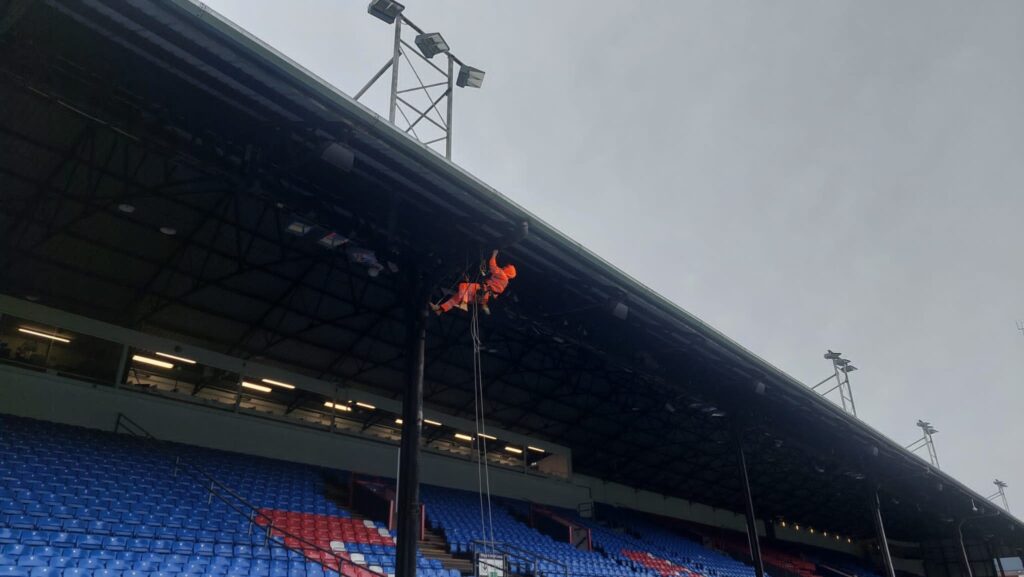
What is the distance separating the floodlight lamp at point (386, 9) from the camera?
504 inches

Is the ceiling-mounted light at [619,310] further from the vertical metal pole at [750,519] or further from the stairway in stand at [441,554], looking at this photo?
the vertical metal pole at [750,519]

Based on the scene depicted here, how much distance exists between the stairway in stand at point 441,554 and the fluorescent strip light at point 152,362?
9812 mm

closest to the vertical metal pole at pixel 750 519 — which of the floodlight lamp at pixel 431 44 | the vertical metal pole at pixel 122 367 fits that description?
the floodlight lamp at pixel 431 44

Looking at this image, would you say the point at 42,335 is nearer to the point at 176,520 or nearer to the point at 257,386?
the point at 257,386

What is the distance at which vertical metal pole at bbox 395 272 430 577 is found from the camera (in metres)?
10.3

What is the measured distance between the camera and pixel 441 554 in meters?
18.7

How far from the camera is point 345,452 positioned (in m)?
23.6

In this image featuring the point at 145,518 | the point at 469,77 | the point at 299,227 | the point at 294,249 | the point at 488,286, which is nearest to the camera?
the point at 488,286

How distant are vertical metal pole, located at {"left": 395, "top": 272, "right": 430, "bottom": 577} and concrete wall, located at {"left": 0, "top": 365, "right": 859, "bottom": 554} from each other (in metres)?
11.8

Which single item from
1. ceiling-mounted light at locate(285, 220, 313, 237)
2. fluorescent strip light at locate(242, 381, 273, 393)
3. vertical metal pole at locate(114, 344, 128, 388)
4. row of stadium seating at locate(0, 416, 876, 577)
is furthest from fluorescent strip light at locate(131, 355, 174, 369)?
ceiling-mounted light at locate(285, 220, 313, 237)

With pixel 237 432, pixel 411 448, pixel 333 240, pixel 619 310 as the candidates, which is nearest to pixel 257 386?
pixel 237 432

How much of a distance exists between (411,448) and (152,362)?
519 inches

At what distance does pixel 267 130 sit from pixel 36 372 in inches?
499

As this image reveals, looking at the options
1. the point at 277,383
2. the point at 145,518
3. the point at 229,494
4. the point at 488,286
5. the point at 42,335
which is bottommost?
the point at 145,518
